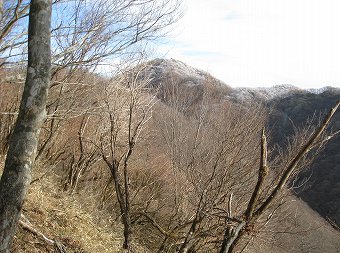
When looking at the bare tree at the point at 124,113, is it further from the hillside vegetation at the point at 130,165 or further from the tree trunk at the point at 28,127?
the tree trunk at the point at 28,127

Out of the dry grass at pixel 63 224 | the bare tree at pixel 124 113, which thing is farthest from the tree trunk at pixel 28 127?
the bare tree at pixel 124 113

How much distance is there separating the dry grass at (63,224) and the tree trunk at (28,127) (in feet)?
7.97

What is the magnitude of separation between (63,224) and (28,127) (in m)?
4.40

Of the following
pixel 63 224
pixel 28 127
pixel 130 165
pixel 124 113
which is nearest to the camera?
pixel 28 127

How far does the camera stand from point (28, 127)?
288 cm

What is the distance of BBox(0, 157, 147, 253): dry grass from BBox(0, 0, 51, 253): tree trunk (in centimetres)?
243

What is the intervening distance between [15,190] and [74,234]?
4.21 meters

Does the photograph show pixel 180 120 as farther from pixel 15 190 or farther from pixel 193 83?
pixel 15 190

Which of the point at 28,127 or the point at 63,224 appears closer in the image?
the point at 28,127

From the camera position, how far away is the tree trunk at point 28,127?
2820mm

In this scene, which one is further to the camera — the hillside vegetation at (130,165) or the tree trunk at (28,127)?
the hillside vegetation at (130,165)

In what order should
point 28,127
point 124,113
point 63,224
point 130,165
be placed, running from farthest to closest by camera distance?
1. point 130,165
2. point 124,113
3. point 63,224
4. point 28,127

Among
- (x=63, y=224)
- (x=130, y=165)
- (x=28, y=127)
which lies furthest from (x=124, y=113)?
(x=28, y=127)

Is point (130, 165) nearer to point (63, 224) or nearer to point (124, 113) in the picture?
point (124, 113)
